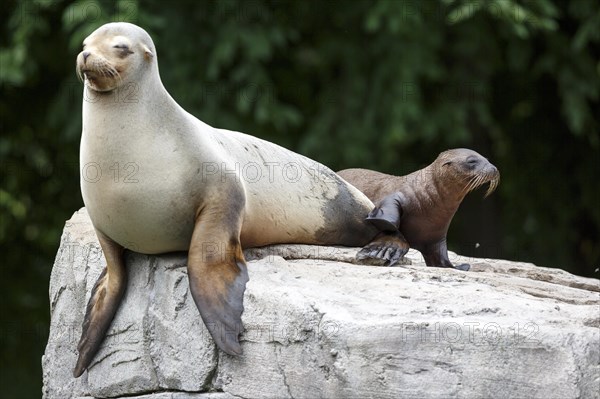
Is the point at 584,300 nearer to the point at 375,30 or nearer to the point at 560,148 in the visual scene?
the point at 375,30

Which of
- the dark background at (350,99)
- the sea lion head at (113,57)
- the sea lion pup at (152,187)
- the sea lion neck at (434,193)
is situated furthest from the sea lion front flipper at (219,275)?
the dark background at (350,99)

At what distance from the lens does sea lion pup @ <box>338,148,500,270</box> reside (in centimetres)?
673

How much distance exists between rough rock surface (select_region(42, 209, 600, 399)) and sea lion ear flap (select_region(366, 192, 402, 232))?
376 millimetres

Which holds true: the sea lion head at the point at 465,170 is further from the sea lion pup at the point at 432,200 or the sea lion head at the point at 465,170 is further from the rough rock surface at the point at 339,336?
the rough rock surface at the point at 339,336

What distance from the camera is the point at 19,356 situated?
480 inches

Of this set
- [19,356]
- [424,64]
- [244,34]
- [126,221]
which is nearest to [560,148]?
[424,64]

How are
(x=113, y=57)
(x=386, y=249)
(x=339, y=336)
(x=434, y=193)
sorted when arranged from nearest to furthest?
(x=339, y=336)
(x=113, y=57)
(x=386, y=249)
(x=434, y=193)

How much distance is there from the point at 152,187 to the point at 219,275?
550 mm

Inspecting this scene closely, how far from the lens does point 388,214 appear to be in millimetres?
6758

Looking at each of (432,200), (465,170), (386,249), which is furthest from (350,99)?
(386,249)

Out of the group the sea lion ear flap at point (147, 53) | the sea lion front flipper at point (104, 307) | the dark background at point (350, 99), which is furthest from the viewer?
the dark background at point (350, 99)

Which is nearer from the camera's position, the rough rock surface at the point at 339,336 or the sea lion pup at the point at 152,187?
the rough rock surface at the point at 339,336

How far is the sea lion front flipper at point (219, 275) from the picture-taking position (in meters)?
5.52

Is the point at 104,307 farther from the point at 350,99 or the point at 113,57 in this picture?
the point at 350,99
